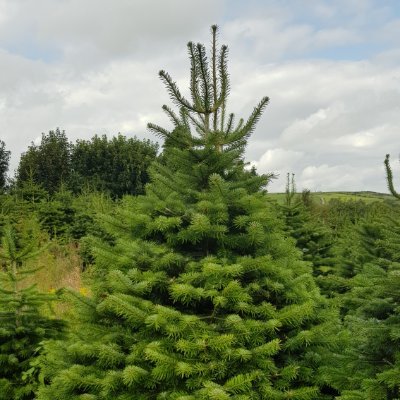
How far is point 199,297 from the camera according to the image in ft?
Answer: 11.8

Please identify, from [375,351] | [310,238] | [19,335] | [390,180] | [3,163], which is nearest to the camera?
[375,351]

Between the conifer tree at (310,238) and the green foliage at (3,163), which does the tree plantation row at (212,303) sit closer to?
the conifer tree at (310,238)

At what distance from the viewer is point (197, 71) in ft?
15.1

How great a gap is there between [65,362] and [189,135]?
2.28 m

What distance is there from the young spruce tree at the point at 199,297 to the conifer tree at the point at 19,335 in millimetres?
1226

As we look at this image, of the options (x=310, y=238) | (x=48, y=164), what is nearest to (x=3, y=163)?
(x=48, y=164)

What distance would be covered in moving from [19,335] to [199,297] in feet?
10.3

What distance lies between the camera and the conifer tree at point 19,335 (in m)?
5.37

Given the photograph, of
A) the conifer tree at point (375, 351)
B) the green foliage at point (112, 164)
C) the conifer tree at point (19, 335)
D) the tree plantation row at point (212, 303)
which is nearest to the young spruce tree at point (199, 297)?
the tree plantation row at point (212, 303)

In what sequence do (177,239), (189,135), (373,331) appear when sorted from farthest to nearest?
(189,135), (177,239), (373,331)

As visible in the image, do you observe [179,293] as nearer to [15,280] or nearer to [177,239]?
[177,239]

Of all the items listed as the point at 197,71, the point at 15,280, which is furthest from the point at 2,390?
the point at 197,71

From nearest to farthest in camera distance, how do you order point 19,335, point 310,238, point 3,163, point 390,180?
point 390,180 < point 19,335 < point 310,238 < point 3,163

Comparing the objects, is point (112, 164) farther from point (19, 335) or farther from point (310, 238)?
point (19, 335)
